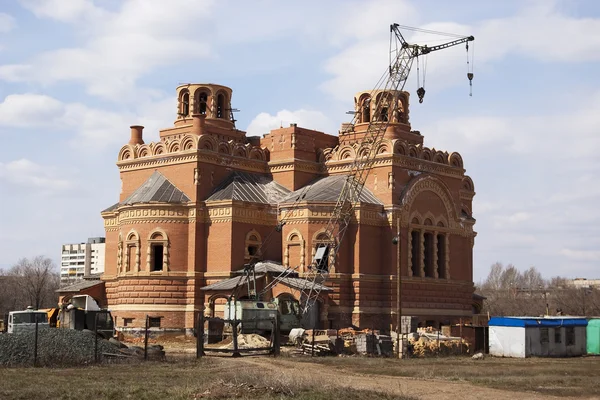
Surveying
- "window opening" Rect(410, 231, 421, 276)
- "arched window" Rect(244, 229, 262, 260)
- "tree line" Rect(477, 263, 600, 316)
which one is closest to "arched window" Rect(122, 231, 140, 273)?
"arched window" Rect(244, 229, 262, 260)

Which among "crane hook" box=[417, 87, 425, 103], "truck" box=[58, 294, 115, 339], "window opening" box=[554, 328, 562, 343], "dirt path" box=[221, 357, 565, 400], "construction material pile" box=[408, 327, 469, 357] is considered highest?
"crane hook" box=[417, 87, 425, 103]

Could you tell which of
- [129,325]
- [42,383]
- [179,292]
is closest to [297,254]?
[179,292]

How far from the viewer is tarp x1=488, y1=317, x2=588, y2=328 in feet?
158

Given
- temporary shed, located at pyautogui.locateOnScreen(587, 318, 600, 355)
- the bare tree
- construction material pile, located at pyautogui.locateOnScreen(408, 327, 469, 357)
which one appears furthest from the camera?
the bare tree

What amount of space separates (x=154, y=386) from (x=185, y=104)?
45407 mm

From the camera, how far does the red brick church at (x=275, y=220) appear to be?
61.4m

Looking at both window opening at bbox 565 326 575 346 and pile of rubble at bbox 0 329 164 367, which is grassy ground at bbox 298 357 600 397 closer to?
window opening at bbox 565 326 575 346

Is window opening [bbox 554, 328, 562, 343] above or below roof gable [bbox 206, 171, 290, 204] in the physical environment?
below

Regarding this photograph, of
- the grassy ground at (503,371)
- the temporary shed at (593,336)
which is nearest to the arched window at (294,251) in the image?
the grassy ground at (503,371)

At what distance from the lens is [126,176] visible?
6856 cm

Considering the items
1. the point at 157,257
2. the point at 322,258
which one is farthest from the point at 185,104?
the point at 322,258

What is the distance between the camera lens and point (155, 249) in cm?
6222

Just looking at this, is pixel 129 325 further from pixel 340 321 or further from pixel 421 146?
pixel 421 146

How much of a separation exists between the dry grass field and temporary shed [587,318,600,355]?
9664 mm
